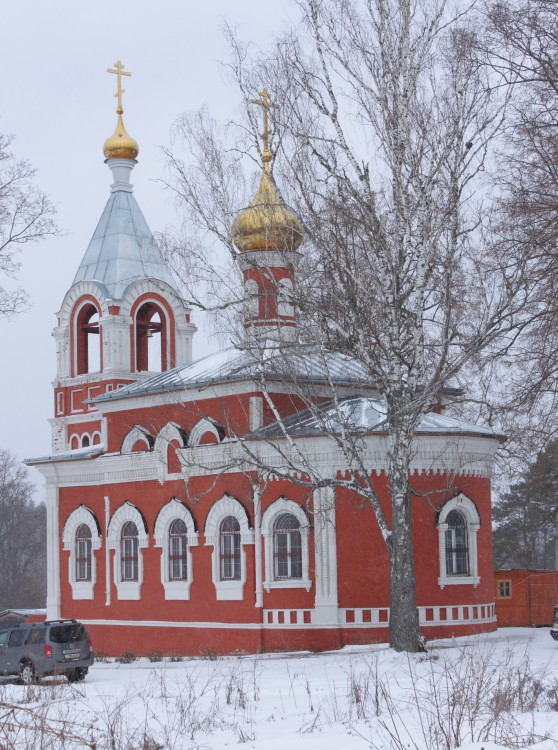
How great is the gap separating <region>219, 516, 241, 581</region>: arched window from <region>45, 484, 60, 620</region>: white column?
18.8ft

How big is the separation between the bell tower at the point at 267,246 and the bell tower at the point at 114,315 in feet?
25.7

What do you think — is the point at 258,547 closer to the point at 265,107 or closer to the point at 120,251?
the point at 265,107

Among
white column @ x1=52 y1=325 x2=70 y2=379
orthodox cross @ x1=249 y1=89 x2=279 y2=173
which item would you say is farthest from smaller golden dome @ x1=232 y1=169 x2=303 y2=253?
white column @ x1=52 y1=325 x2=70 y2=379

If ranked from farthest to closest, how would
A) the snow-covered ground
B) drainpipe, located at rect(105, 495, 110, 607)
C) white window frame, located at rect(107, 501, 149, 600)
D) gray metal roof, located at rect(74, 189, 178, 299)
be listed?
gray metal roof, located at rect(74, 189, 178, 299) < drainpipe, located at rect(105, 495, 110, 607) < white window frame, located at rect(107, 501, 149, 600) < the snow-covered ground

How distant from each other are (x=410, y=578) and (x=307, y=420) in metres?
5.47

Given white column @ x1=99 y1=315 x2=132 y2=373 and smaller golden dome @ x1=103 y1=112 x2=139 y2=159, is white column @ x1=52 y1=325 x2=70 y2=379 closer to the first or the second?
white column @ x1=99 y1=315 x2=132 y2=373

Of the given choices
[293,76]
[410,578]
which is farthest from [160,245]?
[410,578]

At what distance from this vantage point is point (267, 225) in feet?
63.0

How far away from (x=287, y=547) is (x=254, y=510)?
3.16 ft

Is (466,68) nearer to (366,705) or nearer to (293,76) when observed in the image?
(293,76)

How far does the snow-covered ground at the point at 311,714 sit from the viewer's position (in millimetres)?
8812

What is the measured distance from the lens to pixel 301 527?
65.1 feet

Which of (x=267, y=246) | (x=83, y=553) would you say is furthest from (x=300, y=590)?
(x=83, y=553)

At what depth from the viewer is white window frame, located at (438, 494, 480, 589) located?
20.7m
